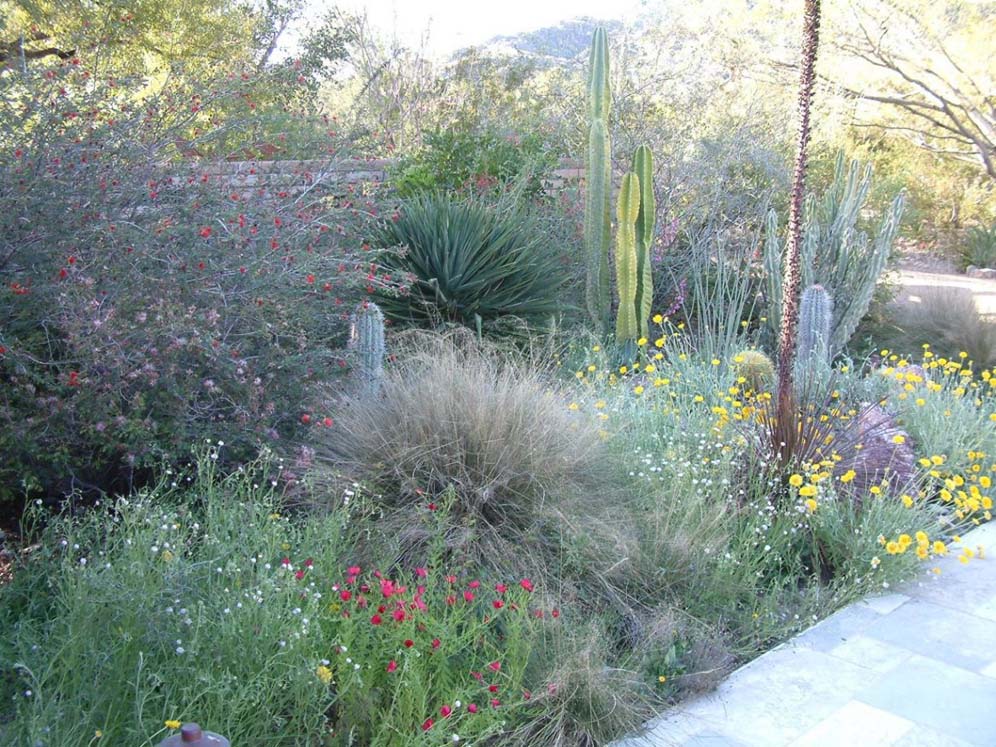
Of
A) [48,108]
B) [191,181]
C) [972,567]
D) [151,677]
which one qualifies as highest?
[48,108]

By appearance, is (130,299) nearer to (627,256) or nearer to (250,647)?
(250,647)

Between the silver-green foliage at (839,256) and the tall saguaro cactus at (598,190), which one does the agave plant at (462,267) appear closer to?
the tall saguaro cactus at (598,190)

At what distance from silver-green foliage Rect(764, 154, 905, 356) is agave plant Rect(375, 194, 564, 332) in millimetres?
2880

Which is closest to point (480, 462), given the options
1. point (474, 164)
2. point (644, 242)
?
point (644, 242)

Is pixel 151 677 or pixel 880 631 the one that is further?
pixel 880 631

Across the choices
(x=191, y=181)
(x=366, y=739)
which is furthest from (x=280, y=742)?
(x=191, y=181)

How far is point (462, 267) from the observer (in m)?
8.05

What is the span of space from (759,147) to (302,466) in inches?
378

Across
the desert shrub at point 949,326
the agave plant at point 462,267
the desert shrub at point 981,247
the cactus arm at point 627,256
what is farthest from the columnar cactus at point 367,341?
the desert shrub at point 981,247

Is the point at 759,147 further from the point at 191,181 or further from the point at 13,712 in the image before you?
the point at 13,712

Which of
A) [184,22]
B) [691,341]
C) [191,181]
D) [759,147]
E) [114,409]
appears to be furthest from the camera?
[184,22]

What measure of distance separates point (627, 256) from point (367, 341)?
3.50 metres

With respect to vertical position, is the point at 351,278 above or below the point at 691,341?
above

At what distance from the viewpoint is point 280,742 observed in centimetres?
310
